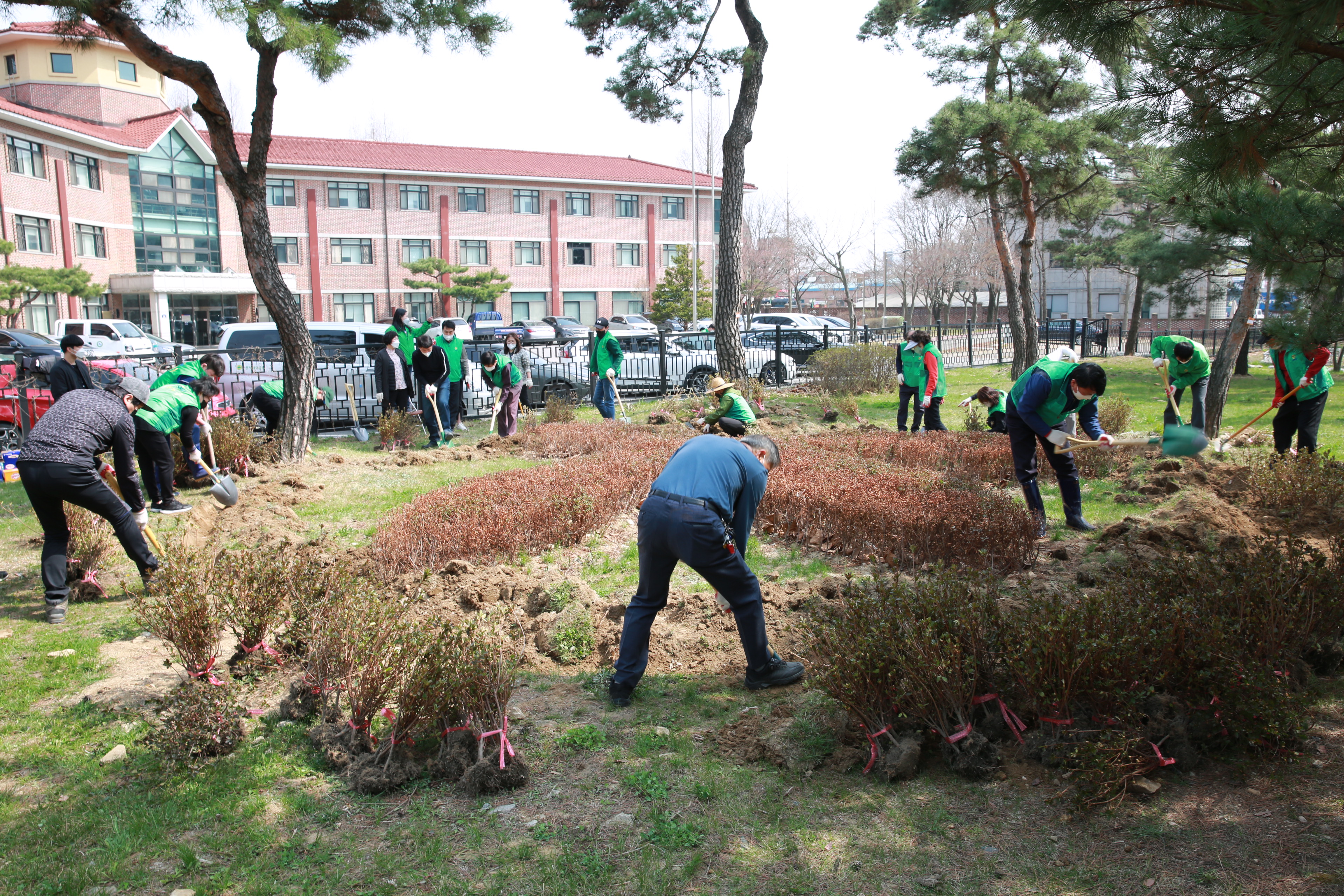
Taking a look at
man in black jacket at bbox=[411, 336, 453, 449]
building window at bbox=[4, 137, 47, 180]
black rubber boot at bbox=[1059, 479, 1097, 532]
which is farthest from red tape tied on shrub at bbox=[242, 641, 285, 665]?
building window at bbox=[4, 137, 47, 180]

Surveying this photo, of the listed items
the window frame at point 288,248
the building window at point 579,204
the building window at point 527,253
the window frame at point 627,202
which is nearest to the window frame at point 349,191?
the window frame at point 288,248

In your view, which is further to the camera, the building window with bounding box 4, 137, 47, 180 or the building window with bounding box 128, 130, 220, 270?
the building window with bounding box 128, 130, 220, 270

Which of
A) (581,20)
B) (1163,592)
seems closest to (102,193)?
(581,20)

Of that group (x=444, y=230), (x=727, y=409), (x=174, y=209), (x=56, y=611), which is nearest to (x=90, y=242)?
(x=174, y=209)

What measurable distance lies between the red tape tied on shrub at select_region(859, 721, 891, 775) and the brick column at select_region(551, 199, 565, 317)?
44.7 meters

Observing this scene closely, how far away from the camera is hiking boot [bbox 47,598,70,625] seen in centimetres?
578

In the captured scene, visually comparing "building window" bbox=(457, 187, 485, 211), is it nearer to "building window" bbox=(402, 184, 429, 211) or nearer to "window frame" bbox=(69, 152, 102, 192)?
"building window" bbox=(402, 184, 429, 211)

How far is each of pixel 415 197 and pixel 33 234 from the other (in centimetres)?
1618

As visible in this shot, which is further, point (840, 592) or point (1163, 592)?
point (840, 592)

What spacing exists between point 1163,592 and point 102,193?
1723 inches

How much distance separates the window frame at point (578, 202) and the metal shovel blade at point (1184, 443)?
1729 inches

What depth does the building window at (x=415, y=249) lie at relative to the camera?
145 feet

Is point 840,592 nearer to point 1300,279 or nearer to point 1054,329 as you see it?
point 1300,279

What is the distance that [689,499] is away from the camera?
405 cm
